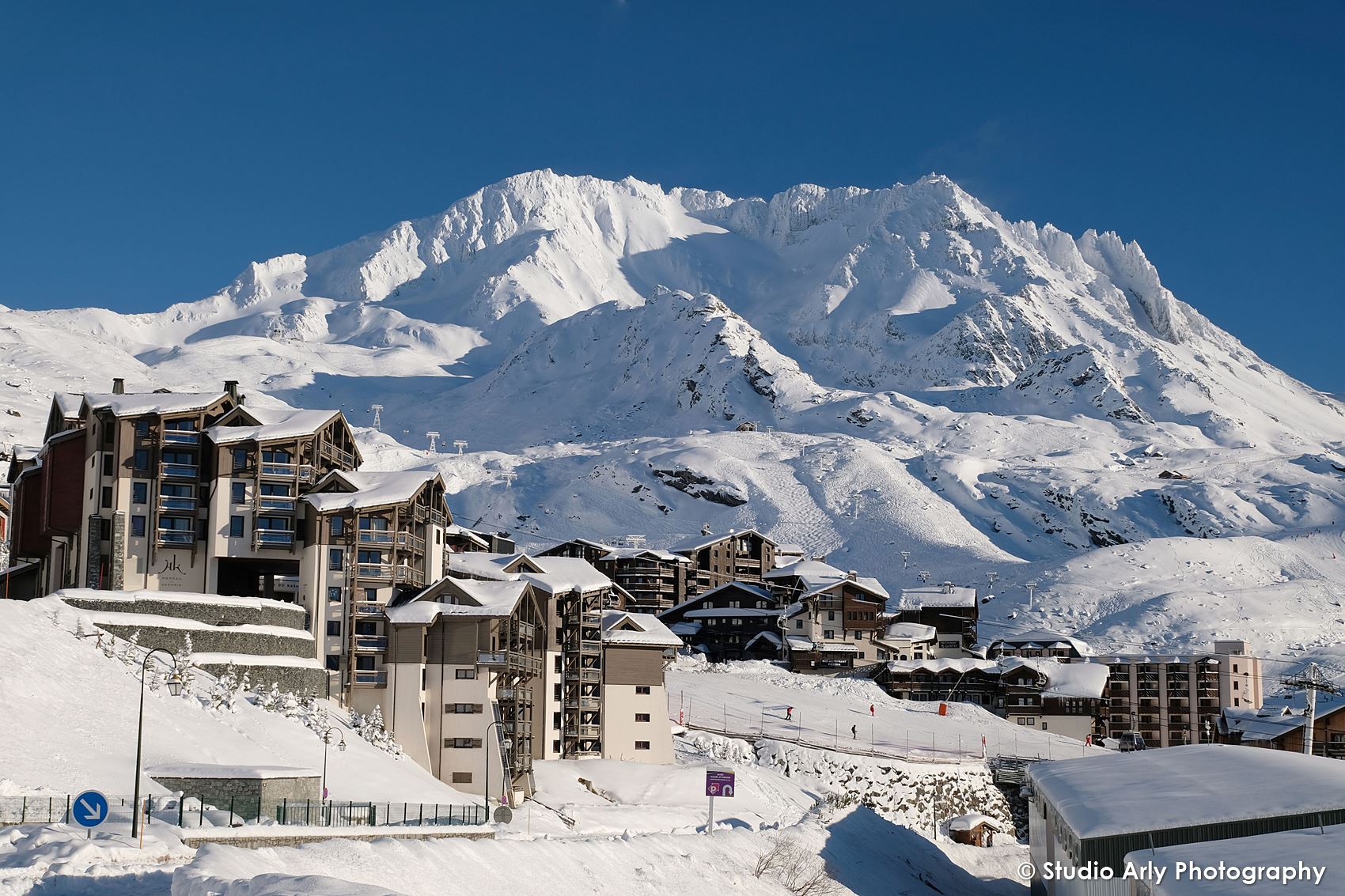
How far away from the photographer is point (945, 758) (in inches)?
3312

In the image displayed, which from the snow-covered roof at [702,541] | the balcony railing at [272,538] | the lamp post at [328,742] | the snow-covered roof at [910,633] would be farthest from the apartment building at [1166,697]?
the lamp post at [328,742]

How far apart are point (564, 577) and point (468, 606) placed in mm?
11222

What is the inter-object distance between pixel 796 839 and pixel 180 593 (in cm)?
2927

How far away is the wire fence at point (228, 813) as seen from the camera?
116 feet

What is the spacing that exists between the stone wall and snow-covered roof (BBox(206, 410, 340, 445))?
10164 mm

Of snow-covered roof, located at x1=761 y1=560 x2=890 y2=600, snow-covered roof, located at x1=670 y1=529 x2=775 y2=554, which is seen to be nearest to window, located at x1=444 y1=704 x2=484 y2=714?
snow-covered roof, located at x1=761 y1=560 x2=890 y2=600

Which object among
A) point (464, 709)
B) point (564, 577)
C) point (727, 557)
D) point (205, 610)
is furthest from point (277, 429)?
point (727, 557)

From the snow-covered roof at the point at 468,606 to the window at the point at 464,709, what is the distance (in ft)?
13.3

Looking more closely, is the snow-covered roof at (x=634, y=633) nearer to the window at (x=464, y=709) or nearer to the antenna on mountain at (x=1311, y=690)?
the window at (x=464, y=709)

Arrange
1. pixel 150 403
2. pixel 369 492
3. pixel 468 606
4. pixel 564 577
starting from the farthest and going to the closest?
pixel 564 577 → pixel 150 403 → pixel 369 492 → pixel 468 606

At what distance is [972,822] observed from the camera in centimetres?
7569

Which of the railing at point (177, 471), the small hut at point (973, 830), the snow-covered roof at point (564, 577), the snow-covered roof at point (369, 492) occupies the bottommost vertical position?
the small hut at point (973, 830)

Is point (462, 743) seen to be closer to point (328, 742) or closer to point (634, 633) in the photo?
point (328, 742)

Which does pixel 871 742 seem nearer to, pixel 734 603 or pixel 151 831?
pixel 734 603
